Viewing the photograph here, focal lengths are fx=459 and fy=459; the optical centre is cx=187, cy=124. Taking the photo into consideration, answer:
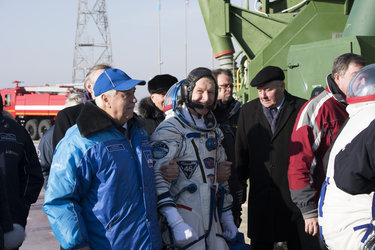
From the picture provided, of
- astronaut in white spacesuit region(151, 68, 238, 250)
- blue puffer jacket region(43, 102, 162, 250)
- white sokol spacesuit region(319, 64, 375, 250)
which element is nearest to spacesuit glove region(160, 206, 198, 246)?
astronaut in white spacesuit region(151, 68, 238, 250)

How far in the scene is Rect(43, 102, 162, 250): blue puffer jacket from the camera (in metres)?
2.44

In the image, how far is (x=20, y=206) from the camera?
314 centimetres

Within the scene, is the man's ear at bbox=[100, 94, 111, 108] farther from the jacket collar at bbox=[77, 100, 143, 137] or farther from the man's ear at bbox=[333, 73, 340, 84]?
the man's ear at bbox=[333, 73, 340, 84]

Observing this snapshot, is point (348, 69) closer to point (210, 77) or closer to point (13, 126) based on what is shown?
point (210, 77)

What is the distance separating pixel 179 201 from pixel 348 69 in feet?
5.31

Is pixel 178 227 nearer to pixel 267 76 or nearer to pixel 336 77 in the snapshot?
pixel 336 77

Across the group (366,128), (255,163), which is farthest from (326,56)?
(366,128)

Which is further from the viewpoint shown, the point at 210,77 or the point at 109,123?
the point at 210,77

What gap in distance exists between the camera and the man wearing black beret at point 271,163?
4.03m

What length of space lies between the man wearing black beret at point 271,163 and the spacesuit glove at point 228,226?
1057 millimetres

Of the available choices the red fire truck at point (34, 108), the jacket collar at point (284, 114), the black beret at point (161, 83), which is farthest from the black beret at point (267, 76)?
the red fire truck at point (34, 108)

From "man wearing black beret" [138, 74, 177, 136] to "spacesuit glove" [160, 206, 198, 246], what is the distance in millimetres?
1613

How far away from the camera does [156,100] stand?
4.35 m

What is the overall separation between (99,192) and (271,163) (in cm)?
198
